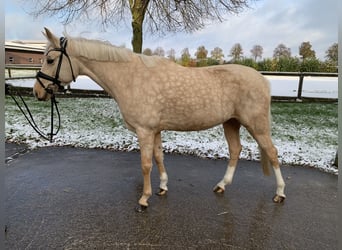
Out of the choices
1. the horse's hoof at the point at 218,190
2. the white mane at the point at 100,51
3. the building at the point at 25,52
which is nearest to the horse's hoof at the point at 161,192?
the horse's hoof at the point at 218,190

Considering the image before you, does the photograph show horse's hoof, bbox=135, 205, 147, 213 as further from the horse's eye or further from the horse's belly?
the horse's eye

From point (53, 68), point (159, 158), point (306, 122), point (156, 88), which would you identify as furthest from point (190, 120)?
point (306, 122)

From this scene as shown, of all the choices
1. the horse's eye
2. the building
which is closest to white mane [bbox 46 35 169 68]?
the horse's eye

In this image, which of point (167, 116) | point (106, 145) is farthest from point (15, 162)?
point (167, 116)

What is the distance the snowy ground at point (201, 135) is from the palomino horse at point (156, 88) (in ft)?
6.48

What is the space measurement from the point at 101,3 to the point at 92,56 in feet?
22.0

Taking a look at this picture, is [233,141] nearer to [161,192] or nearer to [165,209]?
[161,192]

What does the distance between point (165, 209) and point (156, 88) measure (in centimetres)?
133

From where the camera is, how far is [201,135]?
19.7 ft

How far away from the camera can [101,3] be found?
8.55m

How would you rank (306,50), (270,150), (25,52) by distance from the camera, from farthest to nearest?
1. (306,50)
2. (25,52)
3. (270,150)

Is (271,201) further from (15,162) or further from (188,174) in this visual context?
(15,162)

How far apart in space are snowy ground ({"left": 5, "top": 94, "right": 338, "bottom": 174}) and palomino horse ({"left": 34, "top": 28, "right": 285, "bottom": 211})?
1.98 metres

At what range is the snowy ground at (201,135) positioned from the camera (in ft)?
16.3
